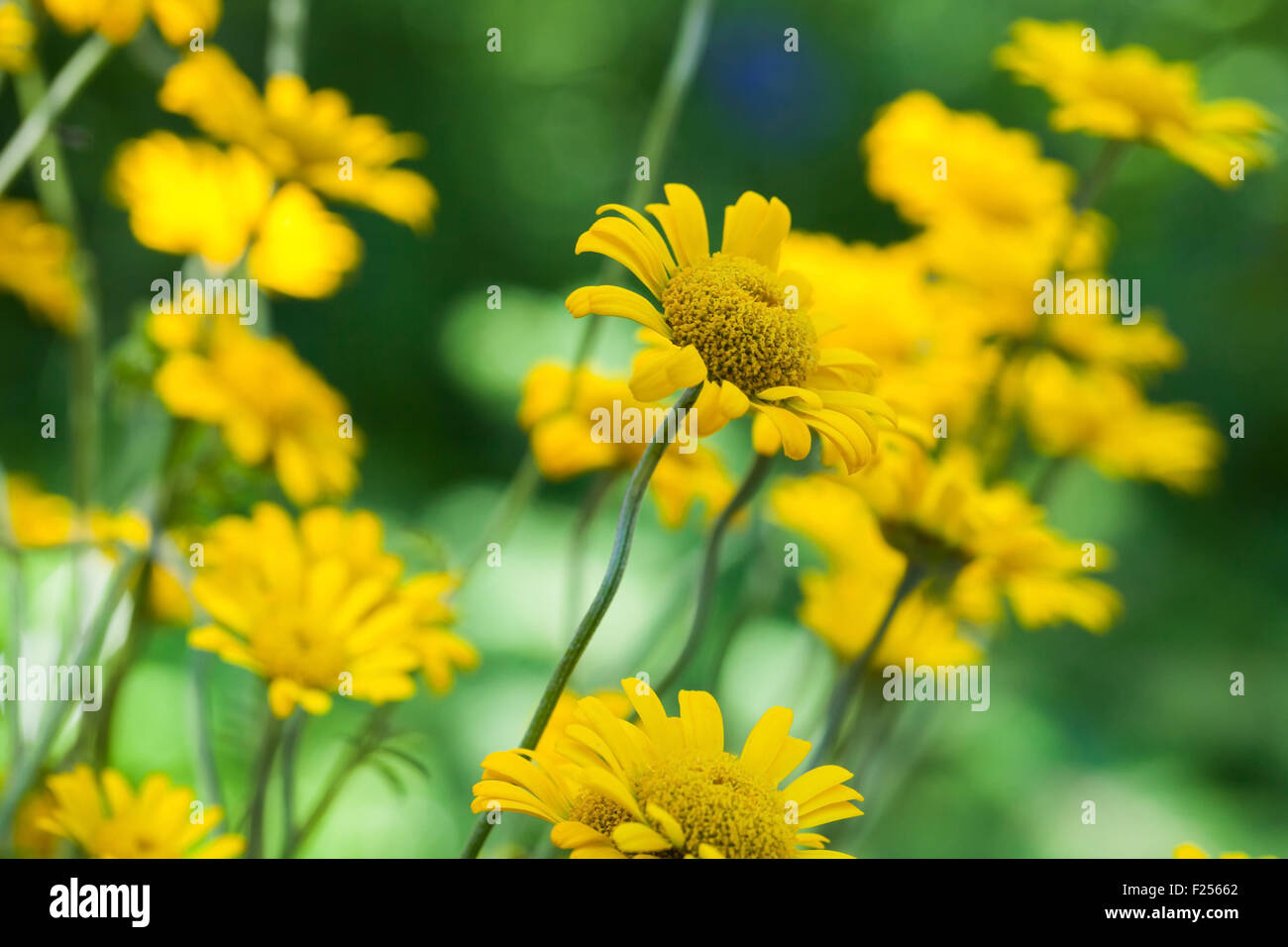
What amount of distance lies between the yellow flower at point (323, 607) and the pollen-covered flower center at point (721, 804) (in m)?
0.09

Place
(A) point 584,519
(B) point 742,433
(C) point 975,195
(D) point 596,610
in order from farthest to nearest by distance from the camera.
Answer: (B) point 742,433 → (C) point 975,195 → (A) point 584,519 → (D) point 596,610

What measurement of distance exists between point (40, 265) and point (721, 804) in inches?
16.3

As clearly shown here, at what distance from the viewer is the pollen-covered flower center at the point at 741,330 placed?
0.30 metres

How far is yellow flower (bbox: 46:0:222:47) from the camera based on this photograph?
40cm

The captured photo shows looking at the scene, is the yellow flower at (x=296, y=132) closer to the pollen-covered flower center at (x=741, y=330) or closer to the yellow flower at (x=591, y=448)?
the yellow flower at (x=591, y=448)

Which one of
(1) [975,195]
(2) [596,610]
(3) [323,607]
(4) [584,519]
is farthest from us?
(1) [975,195]

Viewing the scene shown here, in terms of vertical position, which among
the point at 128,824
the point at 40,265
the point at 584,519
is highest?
the point at 40,265

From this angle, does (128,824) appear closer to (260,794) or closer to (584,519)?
(260,794)

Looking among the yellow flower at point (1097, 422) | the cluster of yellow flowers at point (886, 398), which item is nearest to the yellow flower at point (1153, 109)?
the cluster of yellow flowers at point (886, 398)

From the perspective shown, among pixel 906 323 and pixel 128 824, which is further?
pixel 906 323

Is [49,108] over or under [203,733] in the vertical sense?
over

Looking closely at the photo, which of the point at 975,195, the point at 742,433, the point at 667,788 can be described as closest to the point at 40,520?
the point at 667,788

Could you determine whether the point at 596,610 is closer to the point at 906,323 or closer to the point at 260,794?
the point at 260,794

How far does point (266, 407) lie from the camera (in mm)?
449
